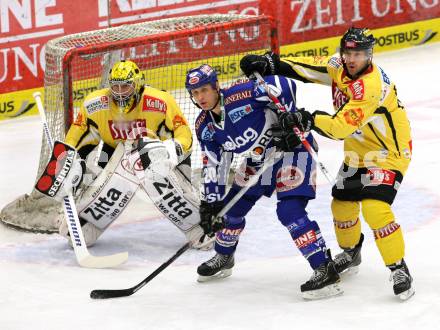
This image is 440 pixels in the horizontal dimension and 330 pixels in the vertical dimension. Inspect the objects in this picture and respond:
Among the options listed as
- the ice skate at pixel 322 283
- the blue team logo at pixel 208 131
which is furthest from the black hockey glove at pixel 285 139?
the ice skate at pixel 322 283

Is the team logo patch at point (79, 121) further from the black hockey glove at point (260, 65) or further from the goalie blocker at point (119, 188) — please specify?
the black hockey glove at point (260, 65)

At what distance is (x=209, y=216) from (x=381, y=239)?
93 centimetres

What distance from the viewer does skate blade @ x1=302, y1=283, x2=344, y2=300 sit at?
588cm

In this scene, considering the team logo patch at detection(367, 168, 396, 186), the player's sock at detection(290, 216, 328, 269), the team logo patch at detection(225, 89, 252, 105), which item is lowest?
the player's sock at detection(290, 216, 328, 269)

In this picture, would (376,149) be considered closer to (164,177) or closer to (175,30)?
(164,177)

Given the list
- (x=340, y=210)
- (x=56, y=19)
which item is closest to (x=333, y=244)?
(x=340, y=210)

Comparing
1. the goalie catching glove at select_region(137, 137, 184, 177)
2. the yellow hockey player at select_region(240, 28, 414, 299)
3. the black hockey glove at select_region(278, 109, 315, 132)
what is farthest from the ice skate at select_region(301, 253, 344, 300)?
the goalie catching glove at select_region(137, 137, 184, 177)

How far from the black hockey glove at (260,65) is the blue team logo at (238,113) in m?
0.23

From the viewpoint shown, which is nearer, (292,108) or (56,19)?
(292,108)

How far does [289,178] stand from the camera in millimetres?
5957

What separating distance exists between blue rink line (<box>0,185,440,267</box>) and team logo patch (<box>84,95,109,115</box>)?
2.75 ft

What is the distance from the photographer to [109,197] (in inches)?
274

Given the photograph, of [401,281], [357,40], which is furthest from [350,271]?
[357,40]

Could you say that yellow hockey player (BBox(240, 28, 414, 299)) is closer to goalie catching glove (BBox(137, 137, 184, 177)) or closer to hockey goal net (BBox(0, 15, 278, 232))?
goalie catching glove (BBox(137, 137, 184, 177))
